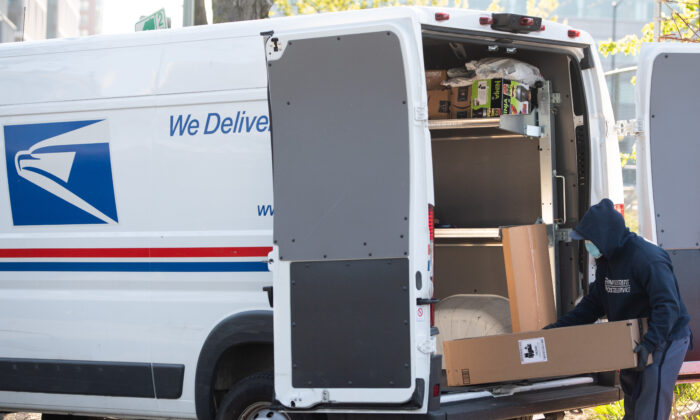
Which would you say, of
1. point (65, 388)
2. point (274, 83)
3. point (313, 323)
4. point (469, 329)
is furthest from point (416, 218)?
point (65, 388)

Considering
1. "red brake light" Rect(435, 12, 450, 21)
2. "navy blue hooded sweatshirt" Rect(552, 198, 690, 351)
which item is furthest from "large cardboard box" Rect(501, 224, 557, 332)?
"red brake light" Rect(435, 12, 450, 21)

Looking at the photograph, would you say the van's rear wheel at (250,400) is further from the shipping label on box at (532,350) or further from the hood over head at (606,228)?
the hood over head at (606,228)

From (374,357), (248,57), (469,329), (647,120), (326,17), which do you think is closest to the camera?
(374,357)

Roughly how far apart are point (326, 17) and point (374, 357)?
5.69ft

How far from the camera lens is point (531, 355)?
4547 mm

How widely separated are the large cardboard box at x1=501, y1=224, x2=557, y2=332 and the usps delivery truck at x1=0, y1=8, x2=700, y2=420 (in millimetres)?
262

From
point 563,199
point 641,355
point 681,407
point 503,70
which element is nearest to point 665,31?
point 681,407

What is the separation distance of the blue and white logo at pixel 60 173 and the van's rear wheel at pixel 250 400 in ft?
4.08

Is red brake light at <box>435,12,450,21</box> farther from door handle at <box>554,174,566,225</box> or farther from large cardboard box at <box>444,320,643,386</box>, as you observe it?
large cardboard box at <box>444,320,643,386</box>

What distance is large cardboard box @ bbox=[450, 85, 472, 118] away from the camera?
A: 5520 mm

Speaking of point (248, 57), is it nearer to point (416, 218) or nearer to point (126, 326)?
point (416, 218)

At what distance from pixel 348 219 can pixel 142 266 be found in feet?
4.88

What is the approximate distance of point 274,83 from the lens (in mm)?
4246

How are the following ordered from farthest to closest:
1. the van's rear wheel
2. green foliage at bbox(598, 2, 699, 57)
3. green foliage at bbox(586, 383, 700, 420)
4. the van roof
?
green foliage at bbox(598, 2, 699, 57) < green foliage at bbox(586, 383, 700, 420) < the van's rear wheel < the van roof
